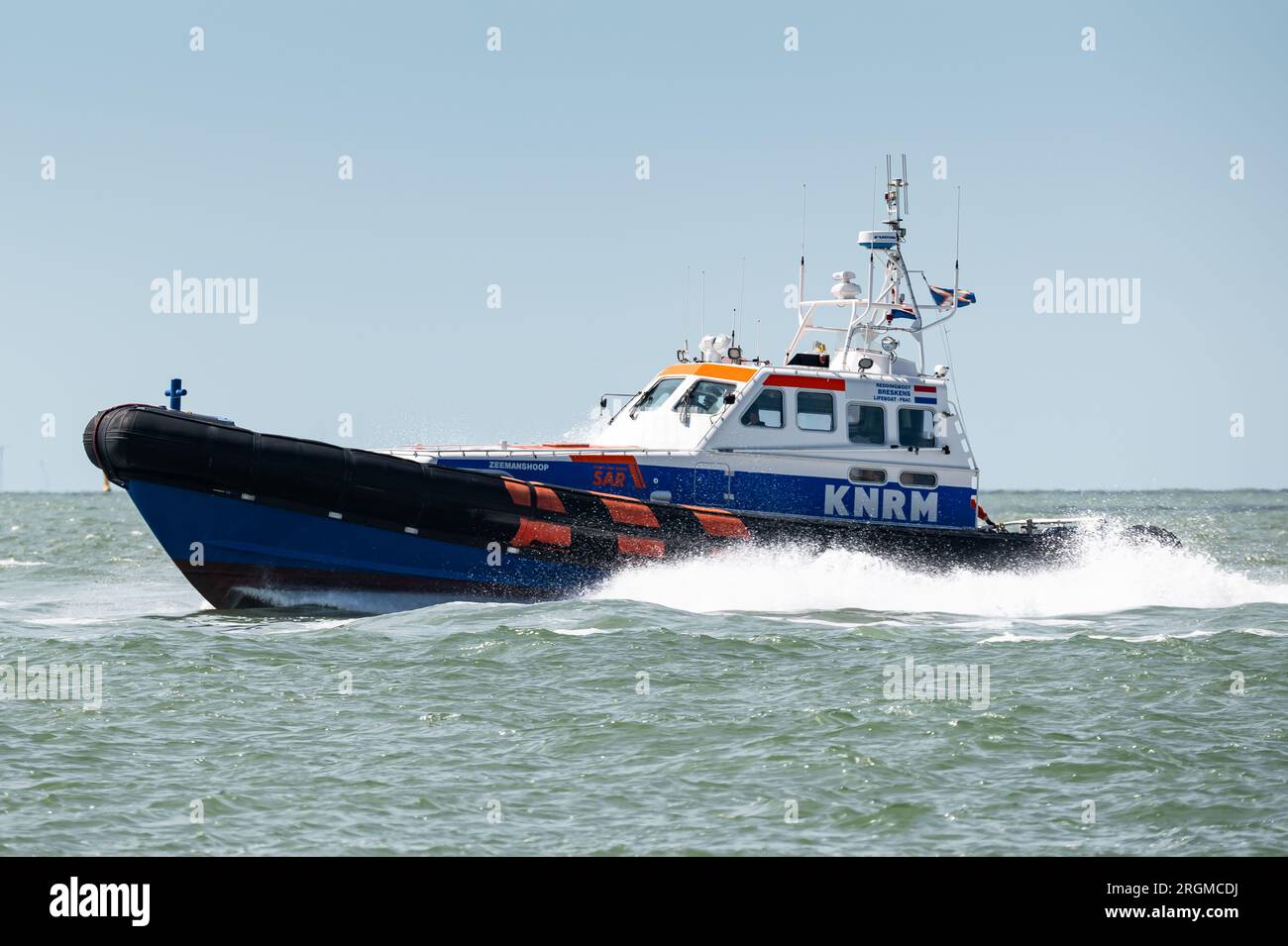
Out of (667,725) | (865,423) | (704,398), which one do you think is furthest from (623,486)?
(667,725)

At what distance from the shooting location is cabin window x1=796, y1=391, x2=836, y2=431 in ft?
46.6

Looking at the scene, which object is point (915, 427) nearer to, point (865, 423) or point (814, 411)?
point (865, 423)

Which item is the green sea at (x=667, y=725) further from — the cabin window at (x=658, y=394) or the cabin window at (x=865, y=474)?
the cabin window at (x=658, y=394)

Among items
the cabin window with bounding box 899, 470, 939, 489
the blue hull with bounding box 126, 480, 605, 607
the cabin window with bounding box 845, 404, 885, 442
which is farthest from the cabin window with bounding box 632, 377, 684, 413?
the cabin window with bounding box 899, 470, 939, 489

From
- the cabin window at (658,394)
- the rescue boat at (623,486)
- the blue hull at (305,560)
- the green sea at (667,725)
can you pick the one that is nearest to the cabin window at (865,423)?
the rescue boat at (623,486)

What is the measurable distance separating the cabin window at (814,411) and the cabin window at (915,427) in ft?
2.65

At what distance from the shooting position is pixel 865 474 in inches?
565

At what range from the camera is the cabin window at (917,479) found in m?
14.5

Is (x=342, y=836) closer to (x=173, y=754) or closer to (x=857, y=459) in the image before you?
(x=173, y=754)

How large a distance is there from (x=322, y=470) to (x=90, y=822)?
20.3ft

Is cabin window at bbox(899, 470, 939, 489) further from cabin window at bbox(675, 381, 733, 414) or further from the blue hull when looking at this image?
the blue hull

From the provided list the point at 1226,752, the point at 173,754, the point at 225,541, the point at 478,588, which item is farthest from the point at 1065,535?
the point at 173,754

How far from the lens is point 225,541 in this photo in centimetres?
1234

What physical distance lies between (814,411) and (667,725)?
21.5 feet
